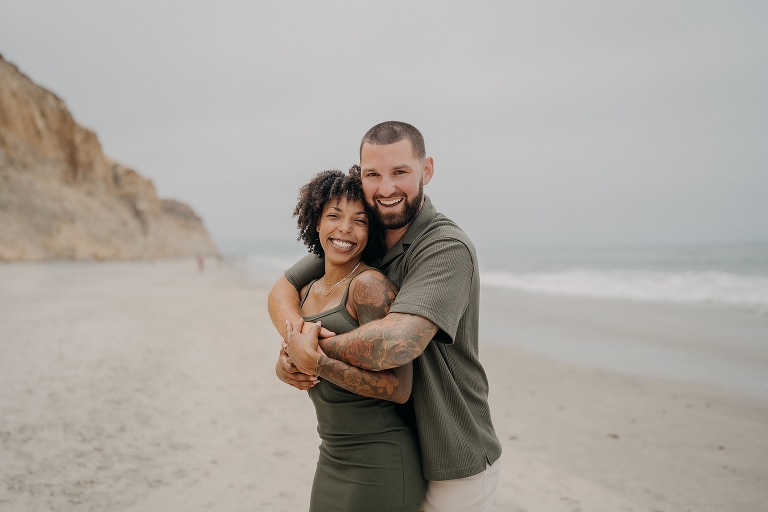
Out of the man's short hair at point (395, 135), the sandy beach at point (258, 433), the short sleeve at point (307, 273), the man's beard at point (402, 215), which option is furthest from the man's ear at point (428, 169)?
the sandy beach at point (258, 433)

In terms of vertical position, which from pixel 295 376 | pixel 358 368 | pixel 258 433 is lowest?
pixel 258 433

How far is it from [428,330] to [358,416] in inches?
21.3

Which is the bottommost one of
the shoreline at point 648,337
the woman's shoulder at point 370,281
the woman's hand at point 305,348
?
the shoreline at point 648,337

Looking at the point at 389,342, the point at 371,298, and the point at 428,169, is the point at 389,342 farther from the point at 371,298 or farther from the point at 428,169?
the point at 428,169

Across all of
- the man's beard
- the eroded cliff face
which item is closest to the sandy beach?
the man's beard

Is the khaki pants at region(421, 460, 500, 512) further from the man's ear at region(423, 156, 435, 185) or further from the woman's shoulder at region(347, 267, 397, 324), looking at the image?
the man's ear at region(423, 156, 435, 185)

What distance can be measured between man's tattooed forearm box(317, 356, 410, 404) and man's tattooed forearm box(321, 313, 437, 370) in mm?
40

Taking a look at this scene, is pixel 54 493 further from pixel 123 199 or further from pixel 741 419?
pixel 123 199

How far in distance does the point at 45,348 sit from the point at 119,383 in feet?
9.64

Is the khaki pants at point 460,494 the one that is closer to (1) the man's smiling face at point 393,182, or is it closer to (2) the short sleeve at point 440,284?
(2) the short sleeve at point 440,284

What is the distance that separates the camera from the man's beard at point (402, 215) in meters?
2.25

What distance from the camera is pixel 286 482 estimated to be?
452 centimetres

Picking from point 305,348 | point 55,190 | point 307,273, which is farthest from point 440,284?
point 55,190

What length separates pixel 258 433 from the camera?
5.63 metres
